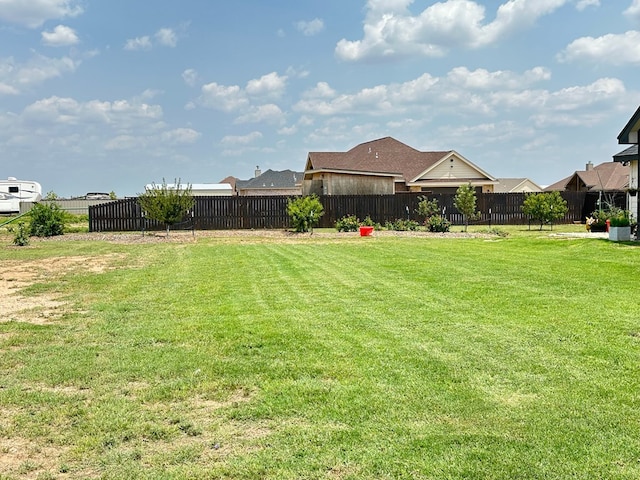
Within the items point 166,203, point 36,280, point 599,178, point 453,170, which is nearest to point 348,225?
point 166,203

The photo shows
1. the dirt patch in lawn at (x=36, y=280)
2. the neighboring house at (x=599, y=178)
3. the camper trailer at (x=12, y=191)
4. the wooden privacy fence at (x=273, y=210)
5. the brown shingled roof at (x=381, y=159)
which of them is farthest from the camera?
the camper trailer at (x=12, y=191)

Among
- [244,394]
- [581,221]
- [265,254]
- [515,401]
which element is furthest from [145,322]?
[581,221]

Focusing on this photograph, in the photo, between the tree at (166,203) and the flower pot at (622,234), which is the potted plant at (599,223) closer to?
the flower pot at (622,234)

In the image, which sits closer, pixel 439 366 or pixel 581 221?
pixel 439 366

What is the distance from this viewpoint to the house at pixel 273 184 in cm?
5188

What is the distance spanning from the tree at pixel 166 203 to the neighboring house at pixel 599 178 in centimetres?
2428

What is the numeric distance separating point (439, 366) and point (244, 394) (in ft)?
5.32

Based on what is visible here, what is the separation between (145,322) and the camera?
665cm

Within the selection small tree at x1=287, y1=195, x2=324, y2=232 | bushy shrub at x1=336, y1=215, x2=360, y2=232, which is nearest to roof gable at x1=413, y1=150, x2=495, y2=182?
bushy shrub at x1=336, y1=215, x2=360, y2=232

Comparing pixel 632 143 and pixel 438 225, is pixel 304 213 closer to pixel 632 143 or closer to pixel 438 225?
pixel 438 225

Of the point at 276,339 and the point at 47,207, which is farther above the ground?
the point at 47,207

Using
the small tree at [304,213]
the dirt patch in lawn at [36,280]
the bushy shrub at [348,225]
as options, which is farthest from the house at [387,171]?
the dirt patch in lawn at [36,280]

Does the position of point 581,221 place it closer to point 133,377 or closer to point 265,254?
point 265,254

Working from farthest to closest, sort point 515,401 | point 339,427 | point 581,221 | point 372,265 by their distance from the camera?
point 581,221, point 372,265, point 515,401, point 339,427
